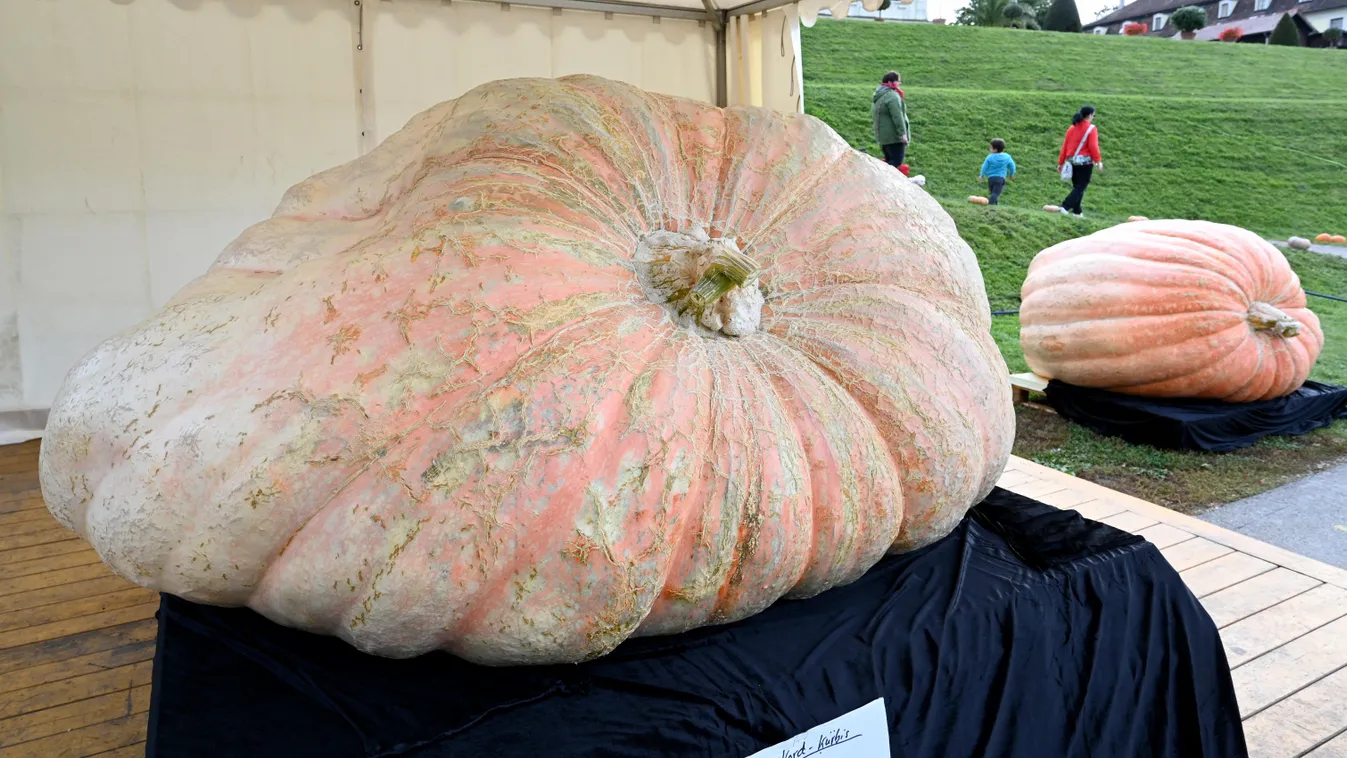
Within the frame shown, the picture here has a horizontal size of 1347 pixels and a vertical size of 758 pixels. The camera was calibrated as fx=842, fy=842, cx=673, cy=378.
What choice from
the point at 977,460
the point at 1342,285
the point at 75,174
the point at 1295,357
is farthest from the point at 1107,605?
the point at 1342,285

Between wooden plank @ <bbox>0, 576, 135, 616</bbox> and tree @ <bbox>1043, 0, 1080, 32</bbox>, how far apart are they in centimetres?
2482

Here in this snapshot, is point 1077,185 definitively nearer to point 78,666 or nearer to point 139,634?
point 139,634

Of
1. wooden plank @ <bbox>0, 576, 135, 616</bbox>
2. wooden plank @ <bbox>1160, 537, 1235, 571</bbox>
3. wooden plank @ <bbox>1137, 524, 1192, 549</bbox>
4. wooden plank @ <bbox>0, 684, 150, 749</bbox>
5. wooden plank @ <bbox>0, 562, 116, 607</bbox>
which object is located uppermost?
wooden plank @ <bbox>0, 562, 116, 607</bbox>

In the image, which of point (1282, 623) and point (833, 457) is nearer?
point (833, 457)

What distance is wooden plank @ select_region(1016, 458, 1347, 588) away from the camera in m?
2.38

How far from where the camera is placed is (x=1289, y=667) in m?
1.98

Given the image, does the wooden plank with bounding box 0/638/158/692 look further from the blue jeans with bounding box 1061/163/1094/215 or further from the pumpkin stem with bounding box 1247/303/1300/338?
the blue jeans with bounding box 1061/163/1094/215

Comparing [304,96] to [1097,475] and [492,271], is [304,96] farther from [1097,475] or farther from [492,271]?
[1097,475]

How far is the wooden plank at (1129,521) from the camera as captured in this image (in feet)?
8.50

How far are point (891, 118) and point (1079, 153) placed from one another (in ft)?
7.28

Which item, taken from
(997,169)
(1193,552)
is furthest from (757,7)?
(997,169)

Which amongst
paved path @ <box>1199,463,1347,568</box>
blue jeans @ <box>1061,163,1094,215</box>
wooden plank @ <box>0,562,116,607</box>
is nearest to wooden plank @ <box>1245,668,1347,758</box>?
paved path @ <box>1199,463,1347,568</box>

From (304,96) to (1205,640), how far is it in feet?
12.1

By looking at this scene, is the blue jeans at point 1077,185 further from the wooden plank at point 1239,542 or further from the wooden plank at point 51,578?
the wooden plank at point 51,578
